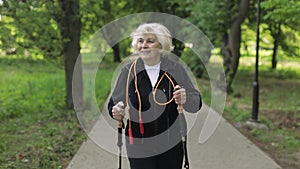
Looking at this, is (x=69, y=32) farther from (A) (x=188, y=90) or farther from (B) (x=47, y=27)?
(A) (x=188, y=90)

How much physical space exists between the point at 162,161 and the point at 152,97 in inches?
22.1

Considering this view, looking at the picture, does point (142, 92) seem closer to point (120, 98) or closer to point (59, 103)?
point (120, 98)

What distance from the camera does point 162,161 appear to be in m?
3.28

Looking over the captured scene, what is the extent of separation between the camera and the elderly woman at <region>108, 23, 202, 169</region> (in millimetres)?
3115

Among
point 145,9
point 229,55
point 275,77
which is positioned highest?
point 145,9

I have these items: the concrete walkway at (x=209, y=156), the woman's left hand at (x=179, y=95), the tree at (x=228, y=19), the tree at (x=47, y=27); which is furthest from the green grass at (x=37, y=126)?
the tree at (x=228, y=19)

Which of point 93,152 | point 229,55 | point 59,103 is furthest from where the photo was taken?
point 229,55

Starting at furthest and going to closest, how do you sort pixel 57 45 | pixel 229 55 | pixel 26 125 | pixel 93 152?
pixel 229 55 → pixel 57 45 → pixel 26 125 → pixel 93 152

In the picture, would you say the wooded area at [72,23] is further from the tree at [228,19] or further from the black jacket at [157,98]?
the black jacket at [157,98]

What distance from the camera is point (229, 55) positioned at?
14.1 meters

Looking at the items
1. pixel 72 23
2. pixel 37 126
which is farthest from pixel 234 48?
pixel 37 126

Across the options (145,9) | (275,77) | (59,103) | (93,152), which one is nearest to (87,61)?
(93,152)

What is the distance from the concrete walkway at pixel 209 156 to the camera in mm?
6031

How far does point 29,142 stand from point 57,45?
3256 millimetres
